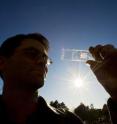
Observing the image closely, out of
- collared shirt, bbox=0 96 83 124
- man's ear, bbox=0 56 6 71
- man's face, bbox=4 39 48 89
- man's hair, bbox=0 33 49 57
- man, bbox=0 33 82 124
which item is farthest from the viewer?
man's hair, bbox=0 33 49 57

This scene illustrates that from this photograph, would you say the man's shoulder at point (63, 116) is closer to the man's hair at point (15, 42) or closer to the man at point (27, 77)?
the man at point (27, 77)

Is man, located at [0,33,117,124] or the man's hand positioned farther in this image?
man, located at [0,33,117,124]

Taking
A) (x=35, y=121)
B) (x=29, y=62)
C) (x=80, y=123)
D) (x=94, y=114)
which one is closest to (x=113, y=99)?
(x=80, y=123)

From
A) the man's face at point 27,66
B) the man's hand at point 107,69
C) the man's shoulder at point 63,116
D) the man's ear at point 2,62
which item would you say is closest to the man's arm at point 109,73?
the man's hand at point 107,69

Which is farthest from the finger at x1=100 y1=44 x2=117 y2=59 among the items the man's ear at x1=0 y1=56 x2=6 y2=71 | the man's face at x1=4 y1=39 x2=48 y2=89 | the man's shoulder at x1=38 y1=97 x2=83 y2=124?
the man's ear at x1=0 y1=56 x2=6 y2=71

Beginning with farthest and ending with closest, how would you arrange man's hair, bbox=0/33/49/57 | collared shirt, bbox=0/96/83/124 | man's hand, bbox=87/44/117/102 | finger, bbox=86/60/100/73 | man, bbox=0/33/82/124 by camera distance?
man's hair, bbox=0/33/49/57
man, bbox=0/33/82/124
collared shirt, bbox=0/96/83/124
finger, bbox=86/60/100/73
man's hand, bbox=87/44/117/102

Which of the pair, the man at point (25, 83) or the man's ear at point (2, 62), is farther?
the man's ear at point (2, 62)

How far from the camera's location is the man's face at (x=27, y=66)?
454 cm

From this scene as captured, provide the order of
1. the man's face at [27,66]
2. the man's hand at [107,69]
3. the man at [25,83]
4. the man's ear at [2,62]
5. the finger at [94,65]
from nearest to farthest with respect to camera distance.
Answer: the man's hand at [107,69] < the finger at [94,65] < the man at [25,83] < the man's face at [27,66] < the man's ear at [2,62]

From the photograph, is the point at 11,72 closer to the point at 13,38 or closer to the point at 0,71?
the point at 0,71

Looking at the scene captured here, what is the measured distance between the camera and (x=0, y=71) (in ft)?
17.2

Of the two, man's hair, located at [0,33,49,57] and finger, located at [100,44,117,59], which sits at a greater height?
man's hair, located at [0,33,49,57]

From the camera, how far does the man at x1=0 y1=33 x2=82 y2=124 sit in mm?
4070

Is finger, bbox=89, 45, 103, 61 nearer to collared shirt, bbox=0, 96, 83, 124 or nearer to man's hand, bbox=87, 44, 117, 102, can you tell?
man's hand, bbox=87, 44, 117, 102
